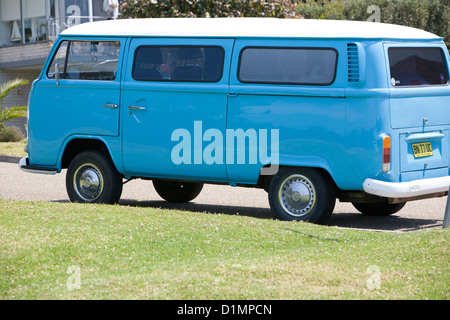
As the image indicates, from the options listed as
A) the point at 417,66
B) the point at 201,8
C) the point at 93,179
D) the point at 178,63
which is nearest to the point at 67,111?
the point at 93,179

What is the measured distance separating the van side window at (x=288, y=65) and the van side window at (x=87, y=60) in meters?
1.96

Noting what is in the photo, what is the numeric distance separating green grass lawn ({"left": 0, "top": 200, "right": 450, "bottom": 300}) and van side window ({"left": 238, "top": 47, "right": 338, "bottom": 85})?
1.74 m

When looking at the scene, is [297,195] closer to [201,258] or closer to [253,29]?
[253,29]

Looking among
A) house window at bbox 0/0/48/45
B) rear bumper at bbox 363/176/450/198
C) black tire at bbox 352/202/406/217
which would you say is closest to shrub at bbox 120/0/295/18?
house window at bbox 0/0/48/45

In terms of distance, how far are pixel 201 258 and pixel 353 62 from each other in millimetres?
3266

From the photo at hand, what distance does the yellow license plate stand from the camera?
31.7 ft

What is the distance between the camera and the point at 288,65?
32.2 feet

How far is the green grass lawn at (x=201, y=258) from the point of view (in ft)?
20.6

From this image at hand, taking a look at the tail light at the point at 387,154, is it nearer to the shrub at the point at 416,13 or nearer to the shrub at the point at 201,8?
the shrub at the point at 201,8

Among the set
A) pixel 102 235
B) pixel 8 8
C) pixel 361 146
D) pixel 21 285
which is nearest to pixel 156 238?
pixel 102 235

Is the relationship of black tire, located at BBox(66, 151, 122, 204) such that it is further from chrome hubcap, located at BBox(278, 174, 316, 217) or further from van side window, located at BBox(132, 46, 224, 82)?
chrome hubcap, located at BBox(278, 174, 316, 217)

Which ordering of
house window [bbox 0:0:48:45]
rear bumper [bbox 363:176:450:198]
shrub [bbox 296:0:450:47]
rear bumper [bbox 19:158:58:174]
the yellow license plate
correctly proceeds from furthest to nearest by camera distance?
house window [bbox 0:0:48:45] → shrub [bbox 296:0:450:47] → rear bumper [bbox 19:158:58:174] → the yellow license plate → rear bumper [bbox 363:176:450:198]

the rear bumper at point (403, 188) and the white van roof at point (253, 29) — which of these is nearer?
the rear bumper at point (403, 188)

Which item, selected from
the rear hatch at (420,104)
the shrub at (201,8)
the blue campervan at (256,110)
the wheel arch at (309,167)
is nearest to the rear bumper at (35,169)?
the blue campervan at (256,110)
